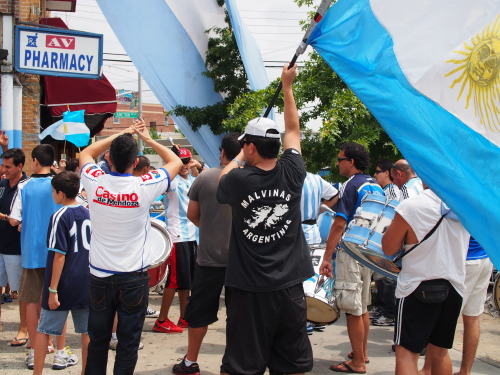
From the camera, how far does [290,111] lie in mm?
4035

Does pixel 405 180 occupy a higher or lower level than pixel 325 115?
lower

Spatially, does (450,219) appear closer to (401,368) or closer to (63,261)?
(401,368)

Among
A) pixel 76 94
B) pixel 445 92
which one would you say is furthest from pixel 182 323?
pixel 76 94

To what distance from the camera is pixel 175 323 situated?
742 centimetres

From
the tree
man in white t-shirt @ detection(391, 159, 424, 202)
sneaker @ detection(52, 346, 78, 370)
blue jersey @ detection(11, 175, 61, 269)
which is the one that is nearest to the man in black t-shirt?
sneaker @ detection(52, 346, 78, 370)

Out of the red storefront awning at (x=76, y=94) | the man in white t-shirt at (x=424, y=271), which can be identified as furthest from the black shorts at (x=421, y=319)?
the red storefront awning at (x=76, y=94)

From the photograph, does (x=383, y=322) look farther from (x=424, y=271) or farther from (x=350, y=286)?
(x=424, y=271)

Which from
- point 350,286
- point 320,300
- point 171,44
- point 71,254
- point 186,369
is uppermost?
point 171,44

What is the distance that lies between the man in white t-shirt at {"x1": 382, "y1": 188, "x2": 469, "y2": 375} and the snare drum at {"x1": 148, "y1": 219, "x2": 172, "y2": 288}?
311 cm

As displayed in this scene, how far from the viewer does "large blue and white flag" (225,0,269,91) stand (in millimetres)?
9211

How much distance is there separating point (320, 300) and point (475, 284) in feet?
4.48

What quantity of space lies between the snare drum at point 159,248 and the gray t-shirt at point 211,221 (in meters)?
1.35

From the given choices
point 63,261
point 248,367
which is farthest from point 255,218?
point 63,261

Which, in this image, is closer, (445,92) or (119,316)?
(445,92)
